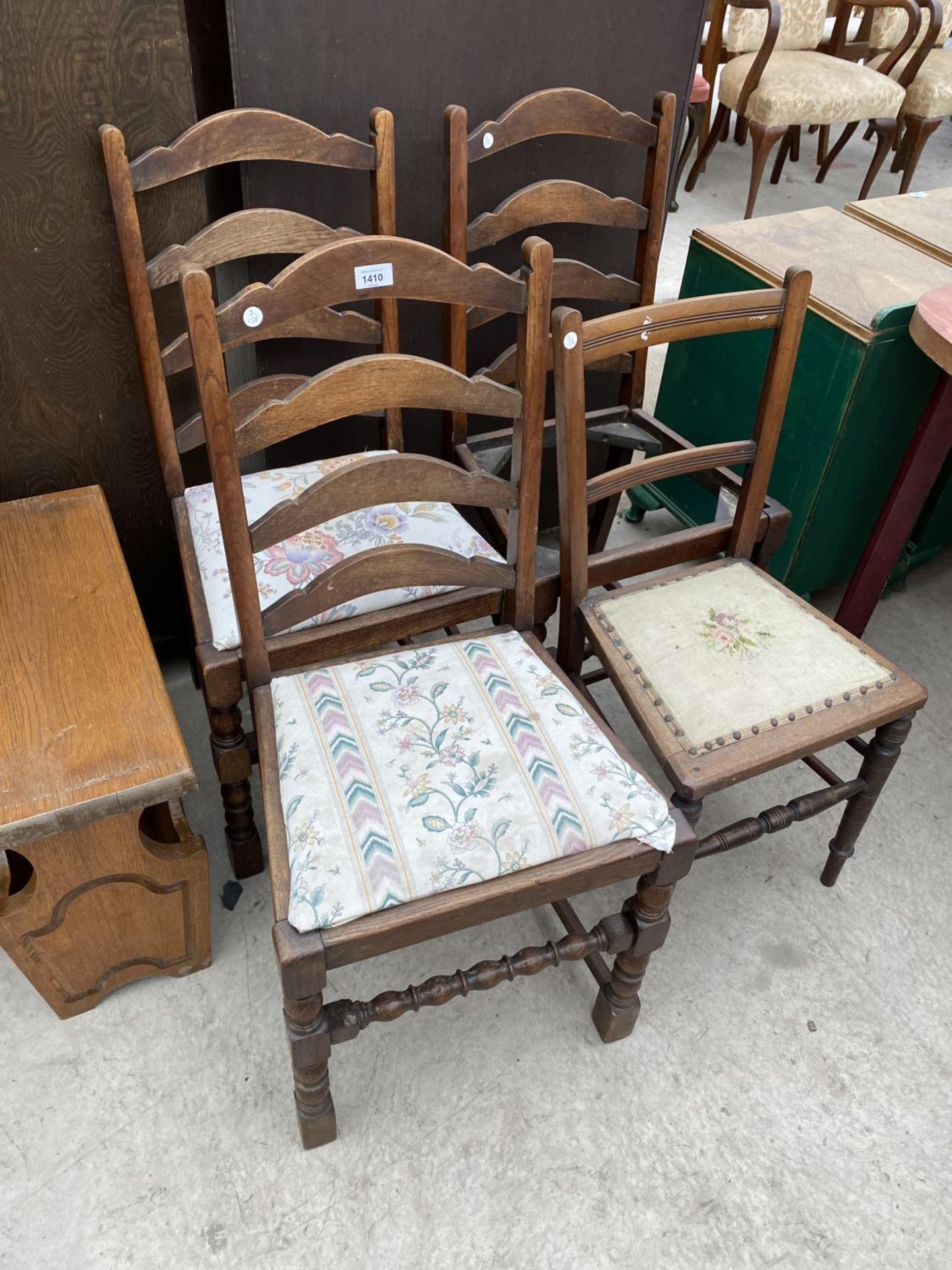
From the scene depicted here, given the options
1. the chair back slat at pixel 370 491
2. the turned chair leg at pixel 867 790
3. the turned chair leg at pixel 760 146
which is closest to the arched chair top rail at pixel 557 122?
the chair back slat at pixel 370 491

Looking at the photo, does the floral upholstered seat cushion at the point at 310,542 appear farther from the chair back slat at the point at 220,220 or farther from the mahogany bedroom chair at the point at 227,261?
the chair back slat at the point at 220,220

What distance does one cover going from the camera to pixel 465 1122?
1.32 metres

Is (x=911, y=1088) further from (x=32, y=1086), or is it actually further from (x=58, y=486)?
(x=58, y=486)

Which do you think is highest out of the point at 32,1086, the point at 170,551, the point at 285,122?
the point at 285,122

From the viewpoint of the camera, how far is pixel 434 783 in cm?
112

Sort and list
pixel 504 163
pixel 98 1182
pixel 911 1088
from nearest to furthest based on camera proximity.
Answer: pixel 98 1182 < pixel 911 1088 < pixel 504 163

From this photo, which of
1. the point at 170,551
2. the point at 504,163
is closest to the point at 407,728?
the point at 170,551

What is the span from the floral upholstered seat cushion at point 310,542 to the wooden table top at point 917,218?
51.7 inches

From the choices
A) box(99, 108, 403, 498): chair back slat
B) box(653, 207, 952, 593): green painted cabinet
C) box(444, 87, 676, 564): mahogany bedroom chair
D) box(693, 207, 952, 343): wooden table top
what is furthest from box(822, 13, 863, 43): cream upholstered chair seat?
box(99, 108, 403, 498): chair back slat

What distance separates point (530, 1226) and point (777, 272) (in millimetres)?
1744

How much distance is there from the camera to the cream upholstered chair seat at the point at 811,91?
12.4 feet

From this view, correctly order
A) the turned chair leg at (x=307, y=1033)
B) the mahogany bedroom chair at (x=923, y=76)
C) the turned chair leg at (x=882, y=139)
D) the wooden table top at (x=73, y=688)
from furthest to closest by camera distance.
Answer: the turned chair leg at (x=882, y=139)
the mahogany bedroom chair at (x=923, y=76)
the wooden table top at (x=73, y=688)
the turned chair leg at (x=307, y=1033)

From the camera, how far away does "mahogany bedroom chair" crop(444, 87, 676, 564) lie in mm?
1585

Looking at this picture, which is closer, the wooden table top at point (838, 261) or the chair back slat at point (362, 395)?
the chair back slat at point (362, 395)
